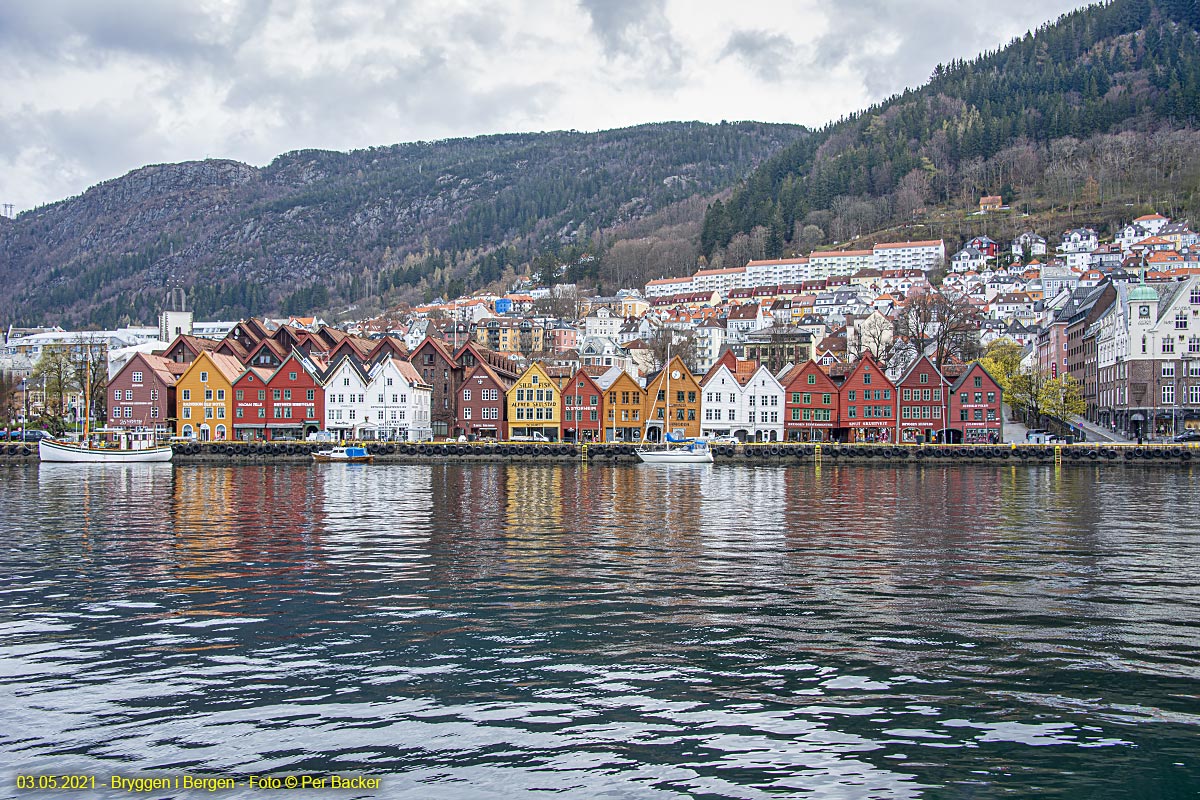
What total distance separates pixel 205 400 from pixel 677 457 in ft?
170

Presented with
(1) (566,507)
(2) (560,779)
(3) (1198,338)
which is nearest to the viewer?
(2) (560,779)

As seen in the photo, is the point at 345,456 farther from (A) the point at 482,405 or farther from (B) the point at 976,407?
(B) the point at 976,407

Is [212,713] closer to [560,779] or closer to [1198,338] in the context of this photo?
[560,779]

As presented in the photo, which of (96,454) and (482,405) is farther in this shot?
(482,405)

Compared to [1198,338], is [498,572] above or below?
below

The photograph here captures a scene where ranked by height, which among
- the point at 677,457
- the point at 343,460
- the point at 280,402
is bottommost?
the point at 343,460

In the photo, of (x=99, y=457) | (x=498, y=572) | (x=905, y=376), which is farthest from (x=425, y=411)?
(x=498, y=572)

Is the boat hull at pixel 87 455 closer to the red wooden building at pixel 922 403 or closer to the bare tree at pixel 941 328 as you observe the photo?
the red wooden building at pixel 922 403

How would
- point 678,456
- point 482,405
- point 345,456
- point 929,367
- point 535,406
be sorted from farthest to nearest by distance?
point 482,405 < point 535,406 < point 929,367 < point 345,456 < point 678,456

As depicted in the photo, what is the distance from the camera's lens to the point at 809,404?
331ft

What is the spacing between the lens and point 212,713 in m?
13.1

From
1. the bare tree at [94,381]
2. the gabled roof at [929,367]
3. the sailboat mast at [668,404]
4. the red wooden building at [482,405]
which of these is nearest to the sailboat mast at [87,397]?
the bare tree at [94,381]

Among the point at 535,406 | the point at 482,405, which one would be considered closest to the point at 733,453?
the point at 535,406

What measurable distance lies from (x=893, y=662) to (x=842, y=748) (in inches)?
157
